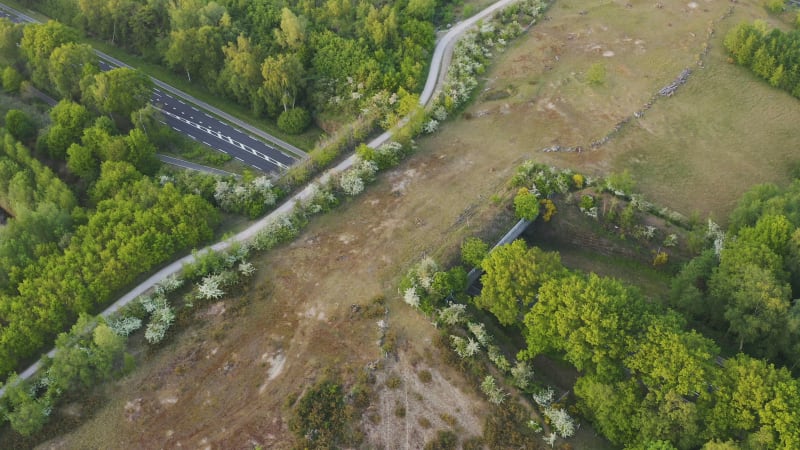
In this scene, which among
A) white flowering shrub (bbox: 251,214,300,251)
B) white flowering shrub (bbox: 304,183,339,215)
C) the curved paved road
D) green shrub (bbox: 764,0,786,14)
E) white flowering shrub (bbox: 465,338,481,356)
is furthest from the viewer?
green shrub (bbox: 764,0,786,14)

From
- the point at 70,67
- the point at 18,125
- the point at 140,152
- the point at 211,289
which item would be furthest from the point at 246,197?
the point at 70,67

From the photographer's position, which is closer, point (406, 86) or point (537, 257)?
point (537, 257)

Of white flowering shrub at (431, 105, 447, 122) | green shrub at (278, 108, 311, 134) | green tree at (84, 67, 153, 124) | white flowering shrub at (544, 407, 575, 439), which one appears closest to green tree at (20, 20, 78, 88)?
green tree at (84, 67, 153, 124)

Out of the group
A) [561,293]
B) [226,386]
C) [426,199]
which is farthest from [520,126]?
[226,386]

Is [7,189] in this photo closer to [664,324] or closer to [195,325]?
[195,325]

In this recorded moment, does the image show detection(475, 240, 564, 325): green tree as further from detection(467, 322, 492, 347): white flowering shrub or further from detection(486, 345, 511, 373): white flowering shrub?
detection(486, 345, 511, 373): white flowering shrub

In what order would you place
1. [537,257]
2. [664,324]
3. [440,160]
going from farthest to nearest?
1. [440,160]
2. [537,257]
3. [664,324]

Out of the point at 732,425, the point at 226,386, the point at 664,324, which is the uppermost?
the point at 664,324
